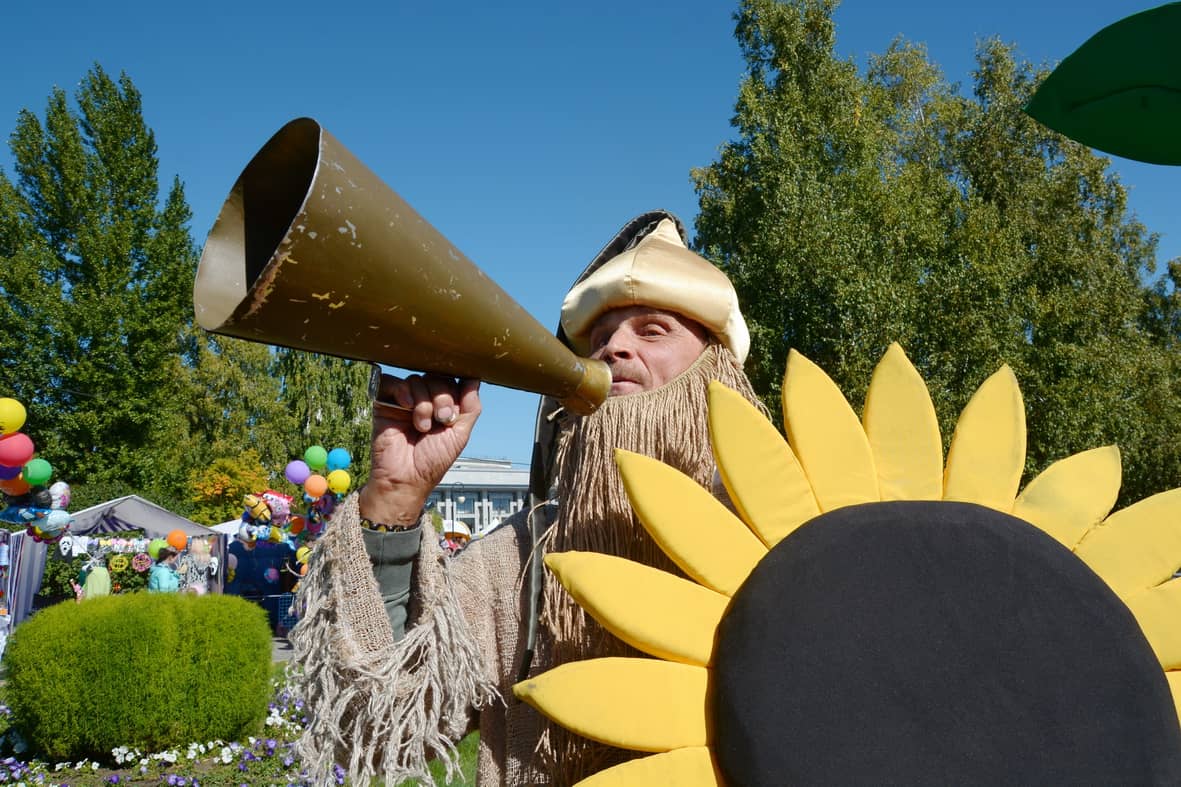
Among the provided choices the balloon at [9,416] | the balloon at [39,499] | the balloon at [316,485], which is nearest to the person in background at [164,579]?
the balloon at [39,499]

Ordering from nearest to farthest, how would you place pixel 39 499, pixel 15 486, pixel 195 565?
pixel 15 486 → pixel 39 499 → pixel 195 565

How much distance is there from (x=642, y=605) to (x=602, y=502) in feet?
1.02

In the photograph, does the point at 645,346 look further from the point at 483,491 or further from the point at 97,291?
the point at 483,491

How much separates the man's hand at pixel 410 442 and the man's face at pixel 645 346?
0.34m

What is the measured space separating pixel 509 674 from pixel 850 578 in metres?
0.74

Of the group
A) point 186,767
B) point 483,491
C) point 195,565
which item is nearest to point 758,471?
point 186,767

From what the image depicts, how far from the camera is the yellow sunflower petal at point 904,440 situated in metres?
1.43

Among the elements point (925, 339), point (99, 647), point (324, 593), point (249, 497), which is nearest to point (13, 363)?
point (249, 497)

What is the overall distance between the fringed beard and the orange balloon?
11192 millimetres

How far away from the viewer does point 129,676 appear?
6027 mm

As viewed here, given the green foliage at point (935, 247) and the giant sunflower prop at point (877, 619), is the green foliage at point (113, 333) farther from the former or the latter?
the giant sunflower prop at point (877, 619)

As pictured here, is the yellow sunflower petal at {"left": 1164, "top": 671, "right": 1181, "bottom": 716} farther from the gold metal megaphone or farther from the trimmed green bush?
the trimmed green bush

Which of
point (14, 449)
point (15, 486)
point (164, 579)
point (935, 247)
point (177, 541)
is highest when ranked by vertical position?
point (935, 247)

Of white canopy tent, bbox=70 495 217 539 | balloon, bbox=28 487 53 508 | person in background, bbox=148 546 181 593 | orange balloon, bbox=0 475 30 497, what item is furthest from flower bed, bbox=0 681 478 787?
white canopy tent, bbox=70 495 217 539
